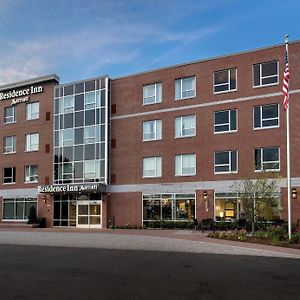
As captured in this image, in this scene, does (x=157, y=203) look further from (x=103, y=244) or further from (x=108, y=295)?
(x=108, y=295)

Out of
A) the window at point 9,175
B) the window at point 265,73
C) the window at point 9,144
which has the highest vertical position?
the window at point 265,73

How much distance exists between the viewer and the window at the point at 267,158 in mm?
32906

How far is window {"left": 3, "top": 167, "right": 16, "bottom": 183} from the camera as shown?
46.6 metres

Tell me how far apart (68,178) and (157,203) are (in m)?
9.25

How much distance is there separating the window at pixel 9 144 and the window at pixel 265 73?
2524cm

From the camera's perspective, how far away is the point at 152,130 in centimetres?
3906

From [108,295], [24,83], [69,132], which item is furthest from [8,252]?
[24,83]

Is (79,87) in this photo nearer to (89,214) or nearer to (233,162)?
(89,214)

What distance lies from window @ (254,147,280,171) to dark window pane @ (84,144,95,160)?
1450 centimetres

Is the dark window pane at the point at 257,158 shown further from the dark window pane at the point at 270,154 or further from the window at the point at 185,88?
the window at the point at 185,88

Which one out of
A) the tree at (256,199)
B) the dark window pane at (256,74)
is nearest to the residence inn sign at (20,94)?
the dark window pane at (256,74)

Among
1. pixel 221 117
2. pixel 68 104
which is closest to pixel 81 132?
pixel 68 104

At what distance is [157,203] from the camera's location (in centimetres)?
3794

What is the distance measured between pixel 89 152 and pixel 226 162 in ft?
41.5
